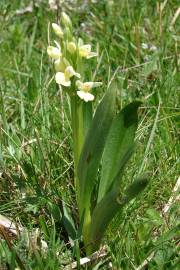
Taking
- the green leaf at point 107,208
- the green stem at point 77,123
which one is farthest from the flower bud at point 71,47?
the green leaf at point 107,208

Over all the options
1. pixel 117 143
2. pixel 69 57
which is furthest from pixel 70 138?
pixel 69 57

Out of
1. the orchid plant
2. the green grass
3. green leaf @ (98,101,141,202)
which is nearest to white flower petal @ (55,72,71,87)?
the orchid plant

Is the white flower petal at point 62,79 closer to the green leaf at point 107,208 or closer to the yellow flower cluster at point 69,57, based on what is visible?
the yellow flower cluster at point 69,57

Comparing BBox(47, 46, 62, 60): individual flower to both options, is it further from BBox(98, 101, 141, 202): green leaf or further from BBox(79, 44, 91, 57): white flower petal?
BBox(98, 101, 141, 202): green leaf

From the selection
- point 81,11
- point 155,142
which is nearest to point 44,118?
point 155,142

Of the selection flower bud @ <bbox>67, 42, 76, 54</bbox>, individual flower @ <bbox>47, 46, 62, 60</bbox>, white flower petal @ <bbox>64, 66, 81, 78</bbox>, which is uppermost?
flower bud @ <bbox>67, 42, 76, 54</bbox>

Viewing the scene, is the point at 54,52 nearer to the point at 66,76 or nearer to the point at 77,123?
the point at 66,76
